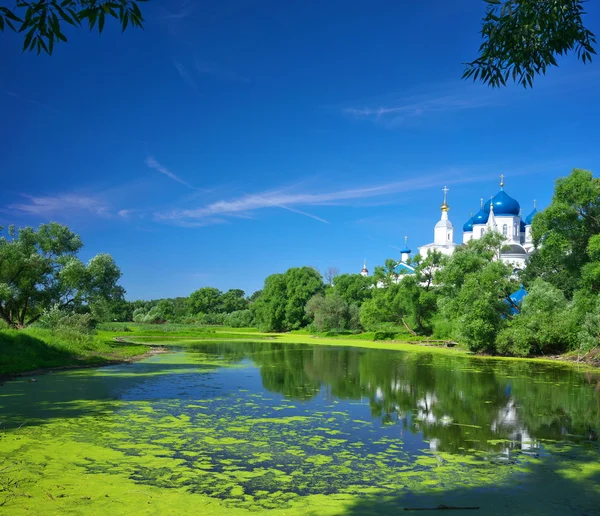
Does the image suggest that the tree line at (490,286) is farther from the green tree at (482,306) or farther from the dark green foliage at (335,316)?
the dark green foliage at (335,316)

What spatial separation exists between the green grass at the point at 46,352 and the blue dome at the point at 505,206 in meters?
56.0

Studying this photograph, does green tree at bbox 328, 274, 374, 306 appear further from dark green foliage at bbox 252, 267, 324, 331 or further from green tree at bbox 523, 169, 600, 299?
green tree at bbox 523, 169, 600, 299

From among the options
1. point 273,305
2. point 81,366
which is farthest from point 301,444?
point 273,305

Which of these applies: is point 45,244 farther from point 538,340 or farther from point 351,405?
point 538,340

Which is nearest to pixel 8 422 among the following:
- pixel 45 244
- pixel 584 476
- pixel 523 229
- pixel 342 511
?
pixel 342 511

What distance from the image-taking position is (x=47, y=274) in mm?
31688

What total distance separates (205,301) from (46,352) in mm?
78509

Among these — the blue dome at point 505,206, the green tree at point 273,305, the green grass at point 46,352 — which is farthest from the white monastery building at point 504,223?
the green grass at point 46,352

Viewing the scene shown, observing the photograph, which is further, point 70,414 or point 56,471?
point 70,414

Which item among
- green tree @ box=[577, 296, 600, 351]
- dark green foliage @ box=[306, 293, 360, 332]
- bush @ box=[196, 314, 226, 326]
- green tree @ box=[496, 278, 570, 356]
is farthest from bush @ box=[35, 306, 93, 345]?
bush @ box=[196, 314, 226, 326]

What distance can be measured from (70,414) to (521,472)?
362 inches

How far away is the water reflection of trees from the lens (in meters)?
11.2

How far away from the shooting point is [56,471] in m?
7.62

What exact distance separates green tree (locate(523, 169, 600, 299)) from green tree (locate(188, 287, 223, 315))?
7558 cm
